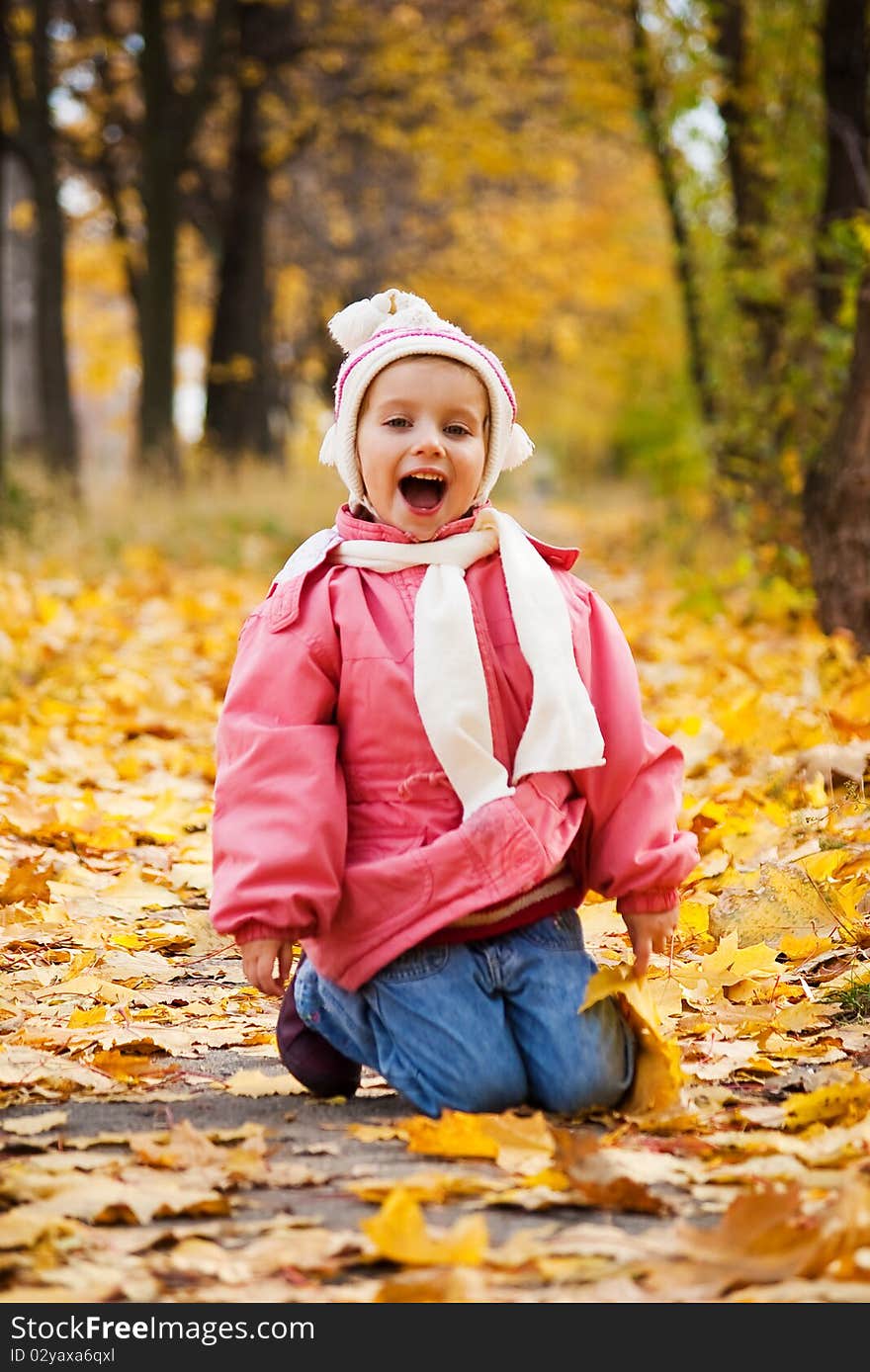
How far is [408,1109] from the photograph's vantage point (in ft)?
8.87

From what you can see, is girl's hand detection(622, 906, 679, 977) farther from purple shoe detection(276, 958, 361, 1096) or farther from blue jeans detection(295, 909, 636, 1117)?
purple shoe detection(276, 958, 361, 1096)

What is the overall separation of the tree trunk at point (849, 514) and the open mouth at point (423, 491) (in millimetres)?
3921

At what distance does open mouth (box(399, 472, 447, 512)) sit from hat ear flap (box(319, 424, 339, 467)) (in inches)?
6.4

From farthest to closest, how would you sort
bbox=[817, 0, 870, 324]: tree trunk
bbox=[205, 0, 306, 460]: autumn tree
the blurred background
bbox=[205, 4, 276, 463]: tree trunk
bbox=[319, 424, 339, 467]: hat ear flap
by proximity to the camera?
bbox=[205, 4, 276, 463]: tree trunk < bbox=[205, 0, 306, 460]: autumn tree < the blurred background < bbox=[817, 0, 870, 324]: tree trunk < bbox=[319, 424, 339, 467]: hat ear flap

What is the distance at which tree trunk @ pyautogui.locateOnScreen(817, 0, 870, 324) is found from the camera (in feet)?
25.5

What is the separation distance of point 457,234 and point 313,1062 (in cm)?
2375

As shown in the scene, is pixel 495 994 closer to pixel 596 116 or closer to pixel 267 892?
pixel 267 892

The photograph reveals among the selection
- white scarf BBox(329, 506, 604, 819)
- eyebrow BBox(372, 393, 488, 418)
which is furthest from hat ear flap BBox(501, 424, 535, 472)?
white scarf BBox(329, 506, 604, 819)

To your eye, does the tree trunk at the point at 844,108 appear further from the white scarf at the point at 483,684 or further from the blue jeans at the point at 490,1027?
the blue jeans at the point at 490,1027

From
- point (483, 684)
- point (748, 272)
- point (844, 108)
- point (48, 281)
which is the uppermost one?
point (48, 281)

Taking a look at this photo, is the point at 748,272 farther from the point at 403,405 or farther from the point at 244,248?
the point at 244,248

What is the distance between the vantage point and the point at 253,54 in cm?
1620

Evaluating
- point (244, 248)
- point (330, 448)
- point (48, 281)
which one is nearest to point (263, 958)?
point (330, 448)

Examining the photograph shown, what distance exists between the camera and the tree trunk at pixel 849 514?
657cm
